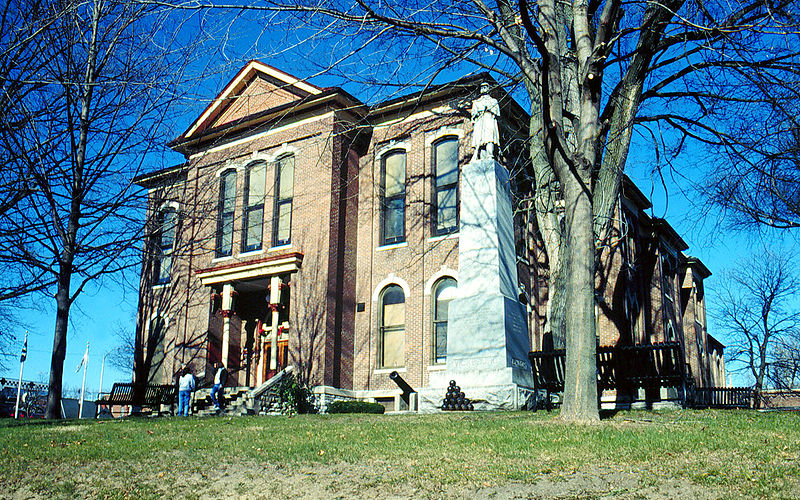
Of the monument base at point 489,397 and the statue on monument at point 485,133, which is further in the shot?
the statue on monument at point 485,133

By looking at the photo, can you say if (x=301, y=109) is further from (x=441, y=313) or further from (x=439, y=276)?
(x=441, y=313)

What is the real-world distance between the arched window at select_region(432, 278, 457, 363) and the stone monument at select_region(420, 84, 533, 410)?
4.54 m

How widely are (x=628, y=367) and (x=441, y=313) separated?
32.1 feet

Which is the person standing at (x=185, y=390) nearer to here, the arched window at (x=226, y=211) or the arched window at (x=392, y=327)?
the arched window at (x=392, y=327)

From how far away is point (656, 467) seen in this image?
689cm

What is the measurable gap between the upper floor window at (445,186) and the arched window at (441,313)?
1672 millimetres

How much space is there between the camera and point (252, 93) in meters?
26.0

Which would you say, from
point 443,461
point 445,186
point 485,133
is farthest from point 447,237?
point 443,461

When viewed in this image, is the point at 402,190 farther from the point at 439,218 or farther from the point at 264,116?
the point at 264,116

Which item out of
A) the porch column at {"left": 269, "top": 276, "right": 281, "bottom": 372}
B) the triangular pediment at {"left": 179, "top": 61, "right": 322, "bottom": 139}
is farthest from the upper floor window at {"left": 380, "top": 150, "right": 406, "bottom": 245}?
the porch column at {"left": 269, "top": 276, "right": 281, "bottom": 372}

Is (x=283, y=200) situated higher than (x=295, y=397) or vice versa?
(x=283, y=200)

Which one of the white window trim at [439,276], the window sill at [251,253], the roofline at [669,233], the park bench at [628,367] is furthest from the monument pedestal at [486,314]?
the roofline at [669,233]

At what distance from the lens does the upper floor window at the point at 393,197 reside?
23781mm

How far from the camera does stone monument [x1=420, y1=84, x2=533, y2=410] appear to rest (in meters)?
15.0
